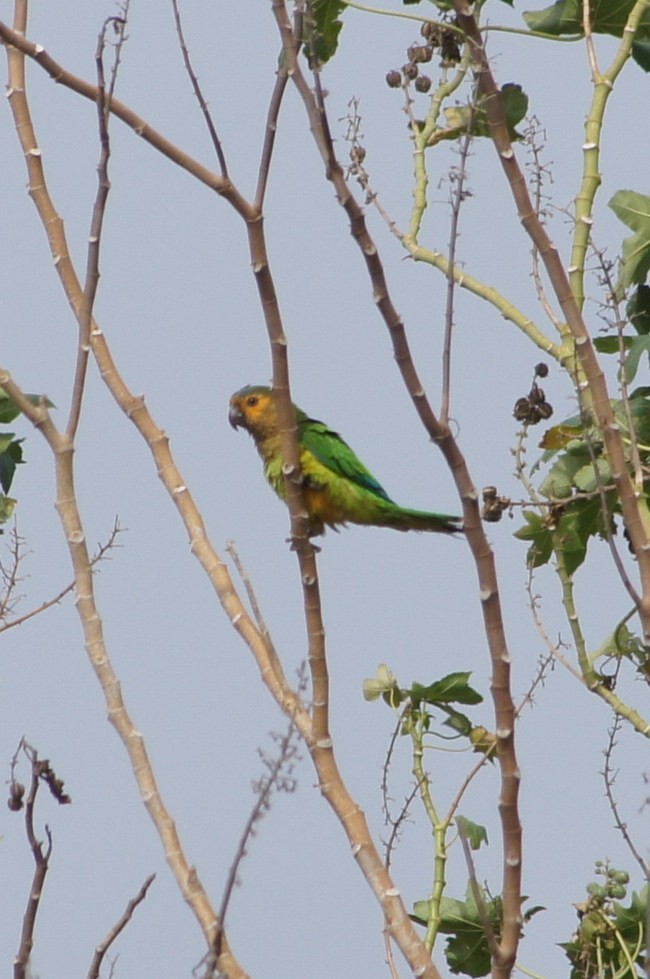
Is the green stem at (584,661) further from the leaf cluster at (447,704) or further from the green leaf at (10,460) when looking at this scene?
the green leaf at (10,460)

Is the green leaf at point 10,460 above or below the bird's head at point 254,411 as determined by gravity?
below

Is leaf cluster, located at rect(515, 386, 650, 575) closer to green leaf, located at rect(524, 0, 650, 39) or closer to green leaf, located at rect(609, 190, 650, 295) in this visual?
green leaf, located at rect(609, 190, 650, 295)

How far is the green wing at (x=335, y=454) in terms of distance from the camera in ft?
19.6

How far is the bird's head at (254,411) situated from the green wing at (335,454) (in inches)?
15.4

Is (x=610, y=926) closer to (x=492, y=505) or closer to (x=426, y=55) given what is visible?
(x=492, y=505)

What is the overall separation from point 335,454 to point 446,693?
1.84 metres

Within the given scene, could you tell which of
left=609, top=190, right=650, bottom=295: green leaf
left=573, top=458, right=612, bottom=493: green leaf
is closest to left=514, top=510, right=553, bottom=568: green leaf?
left=573, top=458, right=612, bottom=493: green leaf

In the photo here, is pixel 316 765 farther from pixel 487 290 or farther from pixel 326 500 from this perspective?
pixel 326 500

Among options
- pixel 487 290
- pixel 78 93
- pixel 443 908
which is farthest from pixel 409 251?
pixel 443 908

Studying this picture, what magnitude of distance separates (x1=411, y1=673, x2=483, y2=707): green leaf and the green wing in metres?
1.77

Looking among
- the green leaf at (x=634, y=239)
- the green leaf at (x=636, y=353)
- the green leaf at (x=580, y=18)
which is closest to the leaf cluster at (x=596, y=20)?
the green leaf at (x=580, y=18)

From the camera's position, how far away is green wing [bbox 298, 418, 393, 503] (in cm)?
596

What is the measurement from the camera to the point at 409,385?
284 cm

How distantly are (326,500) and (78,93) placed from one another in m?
2.99
